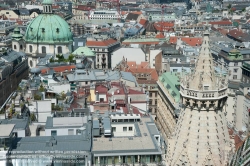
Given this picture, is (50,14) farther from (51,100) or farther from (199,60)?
(199,60)

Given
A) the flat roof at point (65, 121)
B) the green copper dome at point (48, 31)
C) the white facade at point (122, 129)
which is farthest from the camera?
the green copper dome at point (48, 31)

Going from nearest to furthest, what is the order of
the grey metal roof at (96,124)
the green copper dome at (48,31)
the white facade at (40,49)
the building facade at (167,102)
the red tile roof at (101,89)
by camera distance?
the grey metal roof at (96,124) < the red tile roof at (101,89) < the building facade at (167,102) < the green copper dome at (48,31) < the white facade at (40,49)

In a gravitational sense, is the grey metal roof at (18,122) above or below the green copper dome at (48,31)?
below

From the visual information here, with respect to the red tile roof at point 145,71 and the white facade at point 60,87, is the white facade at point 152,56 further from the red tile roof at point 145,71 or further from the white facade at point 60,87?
the white facade at point 60,87

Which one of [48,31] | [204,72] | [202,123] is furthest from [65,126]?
[48,31]

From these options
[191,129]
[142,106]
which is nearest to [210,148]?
[191,129]

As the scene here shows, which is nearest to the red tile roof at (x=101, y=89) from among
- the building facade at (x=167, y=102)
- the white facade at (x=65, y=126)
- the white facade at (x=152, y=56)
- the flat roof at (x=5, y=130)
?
the building facade at (x=167, y=102)

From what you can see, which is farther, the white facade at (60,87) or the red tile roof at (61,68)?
the red tile roof at (61,68)

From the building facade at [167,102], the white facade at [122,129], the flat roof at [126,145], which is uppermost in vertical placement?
the flat roof at [126,145]
